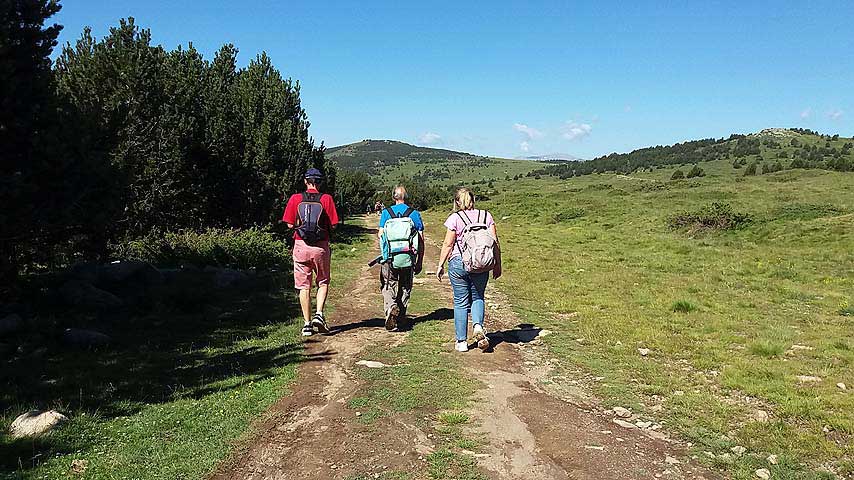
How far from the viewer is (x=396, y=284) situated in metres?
8.89

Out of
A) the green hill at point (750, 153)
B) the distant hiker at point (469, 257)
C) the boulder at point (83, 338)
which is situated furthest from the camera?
the green hill at point (750, 153)

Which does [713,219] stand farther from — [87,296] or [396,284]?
[87,296]

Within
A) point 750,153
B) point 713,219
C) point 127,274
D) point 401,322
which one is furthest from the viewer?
point 750,153

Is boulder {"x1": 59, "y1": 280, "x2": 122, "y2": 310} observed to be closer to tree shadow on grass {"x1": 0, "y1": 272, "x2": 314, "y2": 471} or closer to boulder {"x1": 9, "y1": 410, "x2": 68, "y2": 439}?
tree shadow on grass {"x1": 0, "y1": 272, "x2": 314, "y2": 471}

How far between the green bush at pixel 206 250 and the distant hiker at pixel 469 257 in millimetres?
10466

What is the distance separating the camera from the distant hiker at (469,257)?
739cm

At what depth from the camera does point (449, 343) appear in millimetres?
8164

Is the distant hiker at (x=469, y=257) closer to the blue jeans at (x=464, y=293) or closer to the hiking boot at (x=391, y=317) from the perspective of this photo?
the blue jeans at (x=464, y=293)

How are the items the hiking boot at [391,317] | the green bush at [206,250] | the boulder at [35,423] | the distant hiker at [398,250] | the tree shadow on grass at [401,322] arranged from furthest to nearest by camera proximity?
the green bush at [206,250], the tree shadow on grass at [401,322], the hiking boot at [391,317], the distant hiker at [398,250], the boulder at [35,423]

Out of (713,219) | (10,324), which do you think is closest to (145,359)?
(10,324)

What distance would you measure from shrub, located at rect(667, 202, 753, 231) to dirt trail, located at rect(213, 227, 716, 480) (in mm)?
19829

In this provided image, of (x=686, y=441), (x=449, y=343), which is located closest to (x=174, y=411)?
(x=449, y=343)

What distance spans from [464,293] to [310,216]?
8.50 feet

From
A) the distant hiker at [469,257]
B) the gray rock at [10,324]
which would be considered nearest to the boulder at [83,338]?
the gray rock at [10,324]
